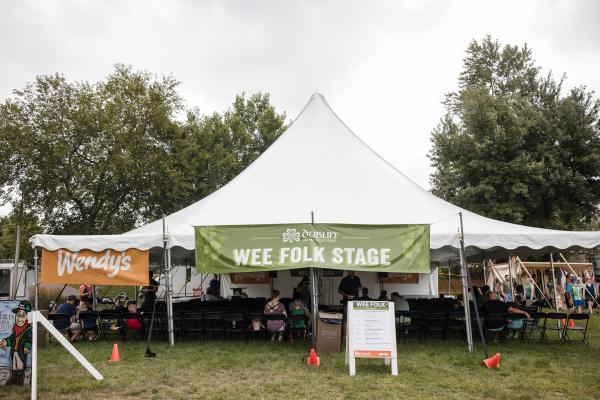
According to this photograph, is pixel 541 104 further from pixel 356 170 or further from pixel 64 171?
pixel 64 171

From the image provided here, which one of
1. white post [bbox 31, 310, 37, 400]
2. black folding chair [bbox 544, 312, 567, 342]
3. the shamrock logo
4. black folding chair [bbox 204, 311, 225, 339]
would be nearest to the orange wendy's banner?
black folding chair [bbox 204, 311, 225, 339]

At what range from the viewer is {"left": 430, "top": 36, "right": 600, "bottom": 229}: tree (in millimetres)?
20375

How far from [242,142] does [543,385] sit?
26.4m

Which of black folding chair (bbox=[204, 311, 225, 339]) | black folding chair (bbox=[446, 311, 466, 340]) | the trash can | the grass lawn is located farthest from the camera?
black folding chair (bbox=[204, 311, 225, 339])

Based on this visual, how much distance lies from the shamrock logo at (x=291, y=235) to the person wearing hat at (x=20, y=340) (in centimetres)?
411

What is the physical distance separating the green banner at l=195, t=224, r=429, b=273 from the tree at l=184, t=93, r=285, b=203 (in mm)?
16640

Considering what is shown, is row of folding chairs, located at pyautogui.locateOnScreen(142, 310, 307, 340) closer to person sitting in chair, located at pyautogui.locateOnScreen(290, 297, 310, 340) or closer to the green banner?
person sitting in chair, located at pyautogui.locateOnScreen(290, 297, 310, 340)

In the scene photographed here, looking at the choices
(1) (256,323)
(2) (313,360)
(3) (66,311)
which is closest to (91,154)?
(3) (66,311)

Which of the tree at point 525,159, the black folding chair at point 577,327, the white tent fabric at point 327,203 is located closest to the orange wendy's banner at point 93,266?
the white tent fabric at point 327,203

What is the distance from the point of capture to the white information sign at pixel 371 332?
692 centimetres

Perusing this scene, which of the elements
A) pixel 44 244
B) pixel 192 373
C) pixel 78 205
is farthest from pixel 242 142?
pixel 192 373

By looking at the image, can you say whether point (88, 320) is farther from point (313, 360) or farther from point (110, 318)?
Answer: point (313, 360)

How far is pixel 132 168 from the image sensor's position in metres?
21.7

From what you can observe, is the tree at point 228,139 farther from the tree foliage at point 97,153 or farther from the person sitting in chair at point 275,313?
the person sitting in chair at point 275,313
